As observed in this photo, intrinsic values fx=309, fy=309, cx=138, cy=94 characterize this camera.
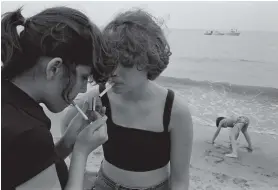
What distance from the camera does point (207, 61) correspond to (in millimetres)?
21078

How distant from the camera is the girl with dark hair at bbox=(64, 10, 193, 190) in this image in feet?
4.77

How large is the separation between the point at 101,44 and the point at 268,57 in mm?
21158

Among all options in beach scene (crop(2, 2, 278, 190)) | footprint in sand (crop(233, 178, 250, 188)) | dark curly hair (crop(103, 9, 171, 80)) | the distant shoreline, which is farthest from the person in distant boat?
→ the distant shoreline

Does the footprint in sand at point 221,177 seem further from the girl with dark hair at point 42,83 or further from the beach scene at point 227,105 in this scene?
the girl with dark hair at point 42,83

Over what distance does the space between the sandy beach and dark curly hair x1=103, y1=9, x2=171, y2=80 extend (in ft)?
4.09

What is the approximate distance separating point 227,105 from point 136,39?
33.2ft

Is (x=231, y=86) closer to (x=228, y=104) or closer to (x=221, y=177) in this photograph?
(x=228, y=104)

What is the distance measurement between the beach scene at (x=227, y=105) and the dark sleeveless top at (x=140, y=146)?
368mm

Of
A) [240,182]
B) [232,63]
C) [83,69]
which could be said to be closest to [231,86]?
[232,63]

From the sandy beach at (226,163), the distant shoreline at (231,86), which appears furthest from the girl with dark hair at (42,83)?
the distant shoreline at (231,86)

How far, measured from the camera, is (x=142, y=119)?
1536 millimetres

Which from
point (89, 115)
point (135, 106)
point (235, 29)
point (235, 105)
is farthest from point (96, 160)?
point (235, 29)

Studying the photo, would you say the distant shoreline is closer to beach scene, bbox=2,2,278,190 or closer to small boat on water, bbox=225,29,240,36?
beach scene, bbox=2,2,278,190

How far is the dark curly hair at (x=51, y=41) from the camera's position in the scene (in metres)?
0.89
